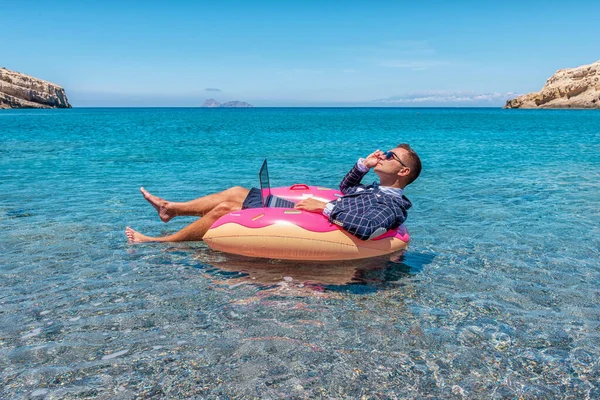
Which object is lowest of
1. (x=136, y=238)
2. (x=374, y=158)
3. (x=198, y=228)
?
(x=136, y=238)

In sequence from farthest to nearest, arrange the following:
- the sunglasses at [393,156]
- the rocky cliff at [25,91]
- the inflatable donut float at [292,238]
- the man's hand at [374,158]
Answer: the rocky cliff at [25,91] < the man's hand at [374,158] < the sunglasses at [393,156] < the inflatable donut float at [292,238]

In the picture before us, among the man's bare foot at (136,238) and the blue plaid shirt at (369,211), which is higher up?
the blue plaid shirt at (369,211)

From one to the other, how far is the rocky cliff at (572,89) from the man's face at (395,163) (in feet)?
346

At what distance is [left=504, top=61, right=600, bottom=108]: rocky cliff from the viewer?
3765 inches

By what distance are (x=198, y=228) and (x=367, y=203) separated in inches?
91.2

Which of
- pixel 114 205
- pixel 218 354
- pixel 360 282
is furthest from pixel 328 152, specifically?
pixel 218 354

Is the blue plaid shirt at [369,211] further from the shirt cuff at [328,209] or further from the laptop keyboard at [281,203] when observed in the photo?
the laptop keyboard at [281,203]

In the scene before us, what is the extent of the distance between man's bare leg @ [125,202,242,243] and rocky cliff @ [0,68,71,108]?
109406 mm

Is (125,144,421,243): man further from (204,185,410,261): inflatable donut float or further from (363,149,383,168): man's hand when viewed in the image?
(204,185,410,261): inflatable donut float

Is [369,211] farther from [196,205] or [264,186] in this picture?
[196,205]

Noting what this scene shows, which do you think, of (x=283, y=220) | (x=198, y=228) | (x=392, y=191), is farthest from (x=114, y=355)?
(x=392, y=191)

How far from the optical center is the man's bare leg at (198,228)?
657cm

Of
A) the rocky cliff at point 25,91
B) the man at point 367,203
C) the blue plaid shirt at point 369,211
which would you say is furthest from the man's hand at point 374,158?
the rocky cliff at point 25,91

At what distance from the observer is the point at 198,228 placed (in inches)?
259
